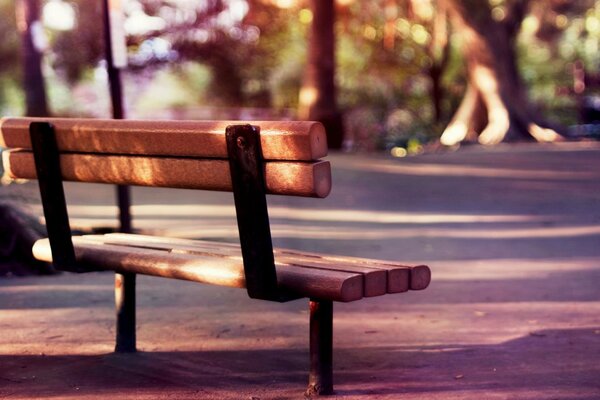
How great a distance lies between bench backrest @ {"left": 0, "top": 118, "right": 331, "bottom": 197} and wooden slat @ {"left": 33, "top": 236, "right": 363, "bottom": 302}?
11.9 inches

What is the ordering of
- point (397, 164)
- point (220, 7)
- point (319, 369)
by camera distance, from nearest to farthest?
point (319, 369) < point (397, 164) < point (220, 7)

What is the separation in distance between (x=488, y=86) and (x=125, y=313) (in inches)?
697

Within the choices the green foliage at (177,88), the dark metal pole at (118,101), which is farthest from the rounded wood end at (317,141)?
the green foliage at (177,88)

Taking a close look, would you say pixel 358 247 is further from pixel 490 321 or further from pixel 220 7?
pixel 220 7

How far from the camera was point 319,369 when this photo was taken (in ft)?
15.3

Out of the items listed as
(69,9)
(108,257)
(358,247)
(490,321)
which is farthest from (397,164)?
(69,9)

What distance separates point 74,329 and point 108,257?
0.98 m

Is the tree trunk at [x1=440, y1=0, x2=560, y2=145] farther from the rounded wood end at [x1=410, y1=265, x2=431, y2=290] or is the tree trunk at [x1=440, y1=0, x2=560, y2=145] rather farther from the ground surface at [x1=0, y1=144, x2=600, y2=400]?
the rounded wood end at [x1=410, y1=265, x2=431, y2=290]

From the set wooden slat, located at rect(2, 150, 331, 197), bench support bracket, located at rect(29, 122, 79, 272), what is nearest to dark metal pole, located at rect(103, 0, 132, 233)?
wooden slat, located at rect(2, 150, 331, 197)


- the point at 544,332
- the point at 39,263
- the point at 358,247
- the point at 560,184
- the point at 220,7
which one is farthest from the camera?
the point at 220,7

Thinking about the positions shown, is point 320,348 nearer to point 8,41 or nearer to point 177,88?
point 8,41

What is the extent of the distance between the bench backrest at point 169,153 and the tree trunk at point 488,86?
1676cm

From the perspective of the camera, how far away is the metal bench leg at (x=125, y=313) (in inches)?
216

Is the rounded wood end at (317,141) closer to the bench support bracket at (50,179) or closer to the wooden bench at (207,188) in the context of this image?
the wooden bench at (207,188)
